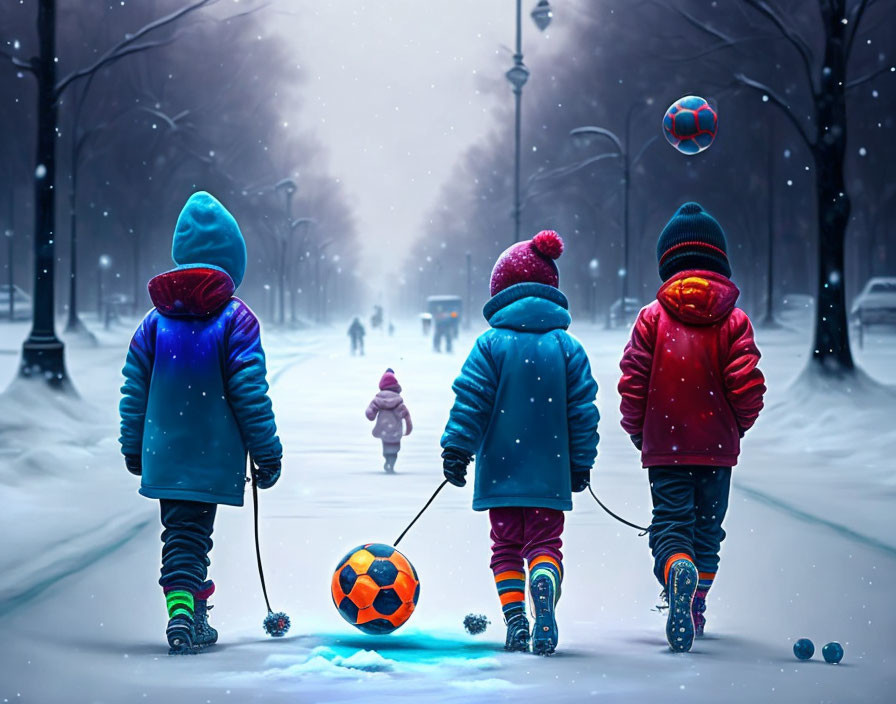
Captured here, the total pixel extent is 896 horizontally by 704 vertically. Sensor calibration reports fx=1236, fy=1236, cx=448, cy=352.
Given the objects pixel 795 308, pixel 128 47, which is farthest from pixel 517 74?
pixel 795 308

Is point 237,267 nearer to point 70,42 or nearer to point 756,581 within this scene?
point 756,581

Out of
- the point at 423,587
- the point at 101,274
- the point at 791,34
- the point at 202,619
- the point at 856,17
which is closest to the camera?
the point at 202,619

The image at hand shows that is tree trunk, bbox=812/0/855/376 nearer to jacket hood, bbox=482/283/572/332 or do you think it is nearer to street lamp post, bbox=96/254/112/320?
jacket hood, bbox=482/283/572/332

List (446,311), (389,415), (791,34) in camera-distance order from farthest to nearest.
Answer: (446,311) → (791,34) → (389,415)

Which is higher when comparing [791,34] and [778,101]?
[791,34]

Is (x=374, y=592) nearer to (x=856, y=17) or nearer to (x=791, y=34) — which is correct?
(x=856, y=17)

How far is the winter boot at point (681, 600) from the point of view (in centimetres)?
575

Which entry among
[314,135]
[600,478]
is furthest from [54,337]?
[314,135]

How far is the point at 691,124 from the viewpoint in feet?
33.2

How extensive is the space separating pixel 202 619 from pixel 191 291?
61.8 inches

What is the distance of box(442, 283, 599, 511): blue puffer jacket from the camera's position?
6090 millimetres

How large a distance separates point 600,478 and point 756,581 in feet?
16.0

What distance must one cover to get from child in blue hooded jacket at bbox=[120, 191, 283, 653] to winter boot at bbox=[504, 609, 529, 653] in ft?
4.34

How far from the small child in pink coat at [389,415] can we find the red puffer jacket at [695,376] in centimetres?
601
